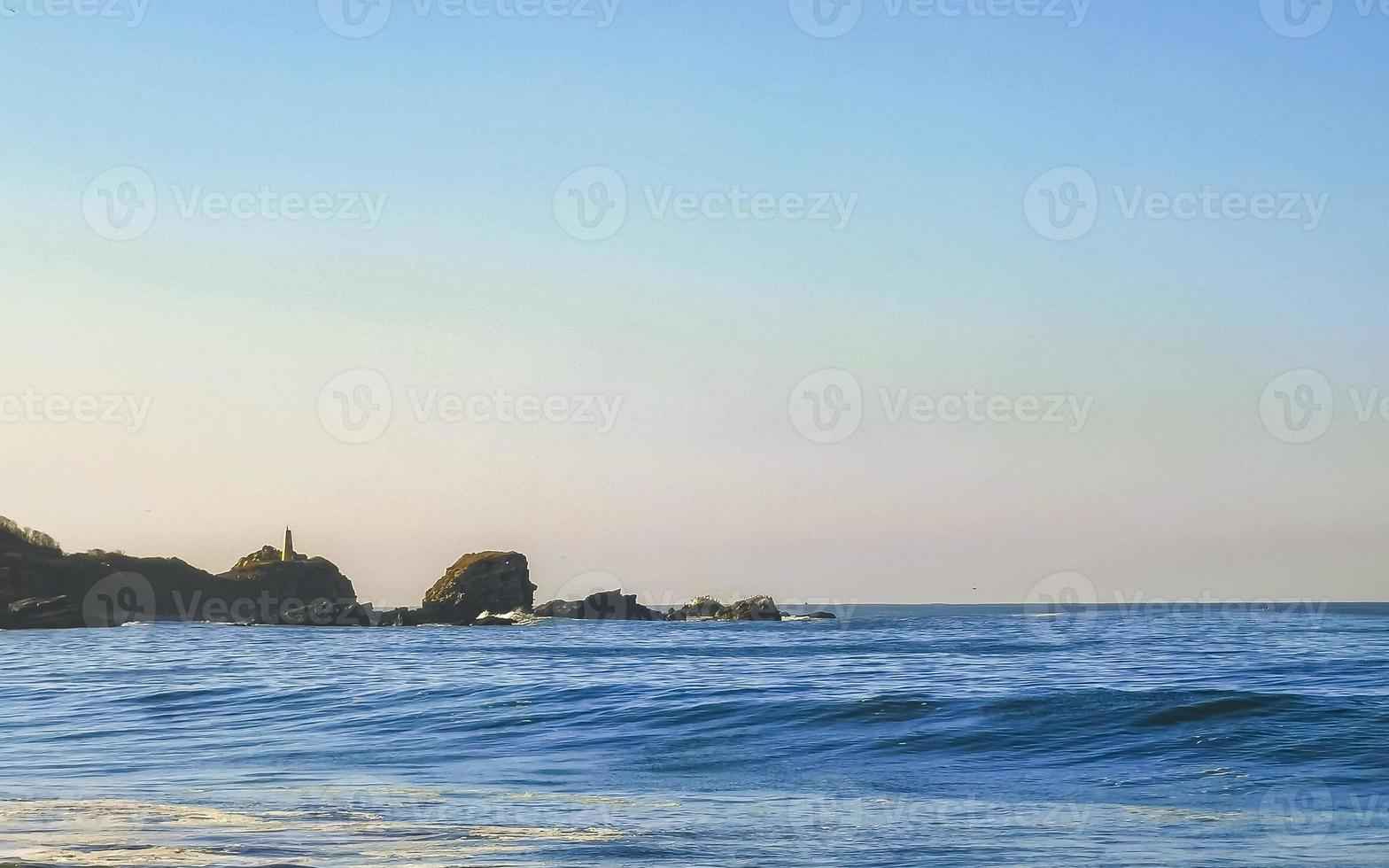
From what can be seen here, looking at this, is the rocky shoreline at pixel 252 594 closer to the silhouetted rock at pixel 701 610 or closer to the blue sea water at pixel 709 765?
the silhouetted rock at pixel 701 610

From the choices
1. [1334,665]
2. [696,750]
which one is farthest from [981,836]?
[1334,665]

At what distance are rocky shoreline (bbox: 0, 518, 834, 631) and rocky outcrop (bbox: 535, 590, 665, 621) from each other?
0.16 meters

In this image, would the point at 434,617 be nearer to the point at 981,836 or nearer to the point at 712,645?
the point at 712,645

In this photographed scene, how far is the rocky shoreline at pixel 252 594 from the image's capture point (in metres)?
122

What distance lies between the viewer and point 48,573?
414 feet

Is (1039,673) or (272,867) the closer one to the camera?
(272,867)

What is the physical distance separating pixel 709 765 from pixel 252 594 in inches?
5454

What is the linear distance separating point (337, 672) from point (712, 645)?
32.5m

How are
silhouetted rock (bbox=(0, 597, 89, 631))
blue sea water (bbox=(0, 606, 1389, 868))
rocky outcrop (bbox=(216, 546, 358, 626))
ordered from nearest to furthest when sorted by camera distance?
blue sea water (bbox=(0, 606, 1389, 868))
silhouetted rock (bbox=(0, 597, 89, 631))
rocky outcrop (bbox=(216, 546, 358, 626))

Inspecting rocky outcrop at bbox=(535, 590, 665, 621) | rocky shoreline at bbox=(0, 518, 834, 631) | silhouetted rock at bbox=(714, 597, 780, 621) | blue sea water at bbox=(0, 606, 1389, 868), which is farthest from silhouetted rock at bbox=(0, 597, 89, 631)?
silhouetted rock at bbox=(714, 597, 780, 621)

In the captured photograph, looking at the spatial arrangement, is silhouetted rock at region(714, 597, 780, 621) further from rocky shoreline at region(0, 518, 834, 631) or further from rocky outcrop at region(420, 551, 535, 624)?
rocky outcrop at region(420, 551, 535, 624)

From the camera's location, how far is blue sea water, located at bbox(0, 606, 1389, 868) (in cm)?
1434

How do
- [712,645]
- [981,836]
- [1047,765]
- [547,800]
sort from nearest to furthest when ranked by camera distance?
1. [981,836]
2. [547,800]
3. [1047,765]
4. [712,645]

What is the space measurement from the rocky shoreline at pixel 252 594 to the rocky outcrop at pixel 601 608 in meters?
0.16
